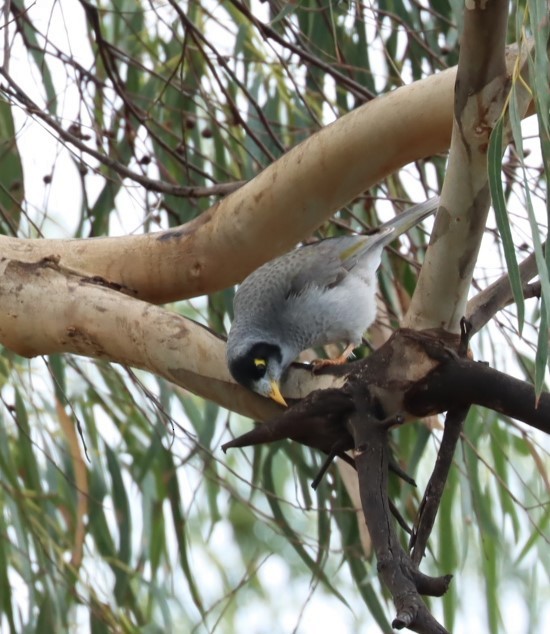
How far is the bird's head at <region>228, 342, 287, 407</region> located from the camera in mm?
1700

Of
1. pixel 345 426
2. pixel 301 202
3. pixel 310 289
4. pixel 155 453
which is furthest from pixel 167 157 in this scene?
pixel 345 426

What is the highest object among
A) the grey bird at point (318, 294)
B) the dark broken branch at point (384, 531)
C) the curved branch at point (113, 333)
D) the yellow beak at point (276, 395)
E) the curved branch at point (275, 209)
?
the grey bird at point (318, 294)

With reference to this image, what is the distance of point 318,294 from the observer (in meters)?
2.62

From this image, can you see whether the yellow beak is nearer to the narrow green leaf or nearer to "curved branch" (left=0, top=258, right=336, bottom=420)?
"curved branch" (left=0, top=258, right=336, bottom=420)

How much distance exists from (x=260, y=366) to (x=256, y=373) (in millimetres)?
42

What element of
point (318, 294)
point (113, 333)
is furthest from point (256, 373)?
point (318, 294)

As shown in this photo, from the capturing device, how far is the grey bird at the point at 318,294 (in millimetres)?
2447

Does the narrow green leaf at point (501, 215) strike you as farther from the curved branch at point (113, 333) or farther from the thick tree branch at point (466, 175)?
the curved branch at point (113, 333)

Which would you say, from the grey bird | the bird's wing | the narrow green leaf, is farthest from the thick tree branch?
the bird's wing

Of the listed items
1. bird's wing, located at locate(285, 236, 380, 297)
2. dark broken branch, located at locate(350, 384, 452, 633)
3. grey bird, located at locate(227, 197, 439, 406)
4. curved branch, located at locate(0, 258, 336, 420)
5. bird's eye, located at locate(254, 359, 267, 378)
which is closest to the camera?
dark broken branch, located at locate(350, 384, 452, 633)

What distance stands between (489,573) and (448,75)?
1.43 metres

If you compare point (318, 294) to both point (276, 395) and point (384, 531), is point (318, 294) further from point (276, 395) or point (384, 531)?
point (384, 531)

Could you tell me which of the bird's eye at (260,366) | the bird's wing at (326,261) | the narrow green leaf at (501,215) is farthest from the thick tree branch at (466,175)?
the bird's wing at (326,261)

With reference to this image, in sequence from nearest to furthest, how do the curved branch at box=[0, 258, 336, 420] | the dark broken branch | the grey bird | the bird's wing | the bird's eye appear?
the dark broken branch
the bird's eye
the curved branch at box=[0, 258, 336, 420]
the grey bird
the bird's wing
